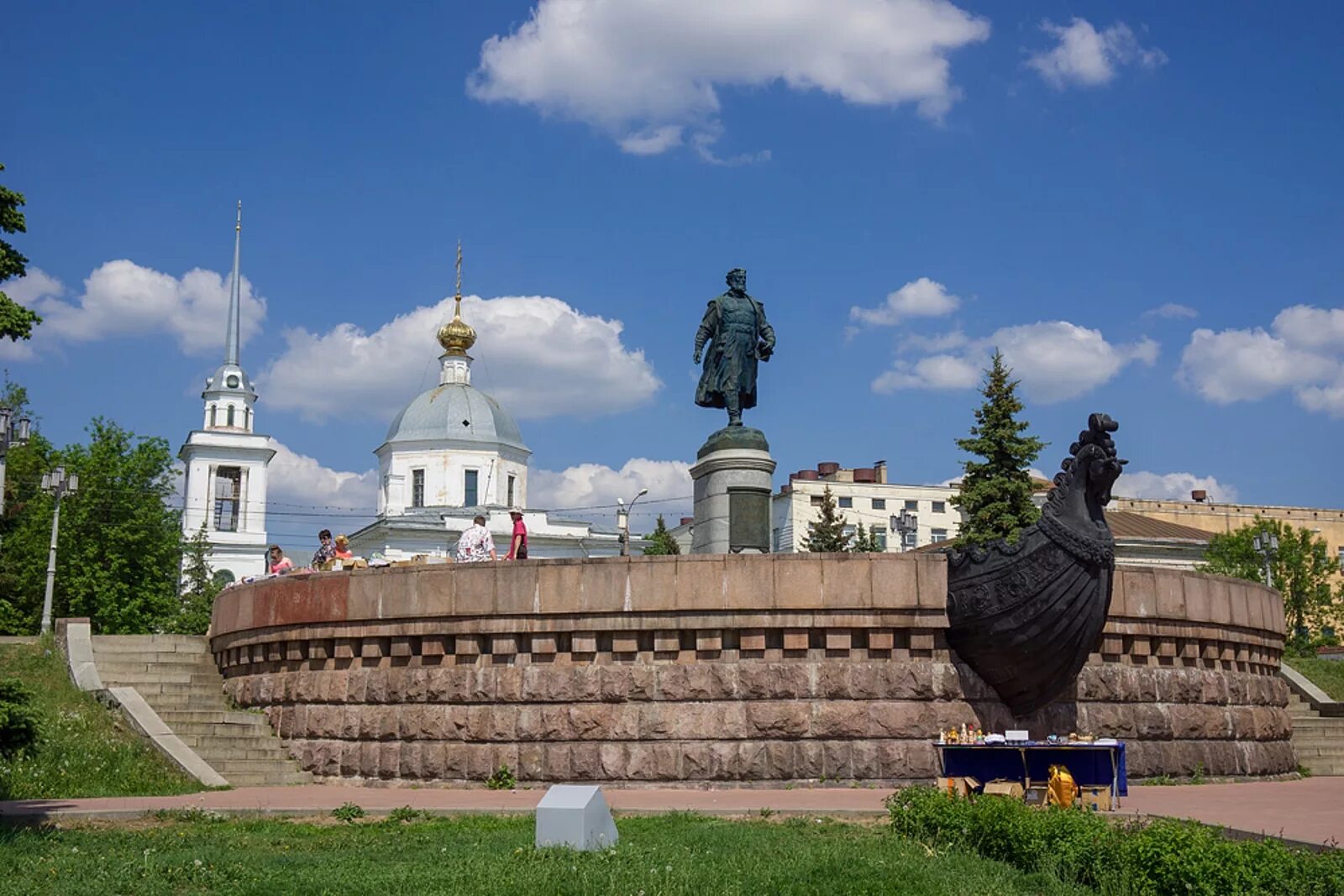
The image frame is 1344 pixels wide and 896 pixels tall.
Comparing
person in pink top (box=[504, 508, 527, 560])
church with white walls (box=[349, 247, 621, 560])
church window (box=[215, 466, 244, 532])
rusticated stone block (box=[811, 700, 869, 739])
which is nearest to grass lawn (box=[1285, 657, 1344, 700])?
rusticated stone block (box=[811, 700, 869, 739])

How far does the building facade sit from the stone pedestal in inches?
1993

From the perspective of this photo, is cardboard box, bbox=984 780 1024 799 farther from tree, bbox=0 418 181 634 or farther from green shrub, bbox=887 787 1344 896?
tree, bbox=0 418 181 634

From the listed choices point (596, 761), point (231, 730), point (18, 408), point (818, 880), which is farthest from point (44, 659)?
point (18, 408)

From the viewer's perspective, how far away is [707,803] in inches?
498

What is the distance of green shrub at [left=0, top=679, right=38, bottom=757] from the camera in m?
10.8

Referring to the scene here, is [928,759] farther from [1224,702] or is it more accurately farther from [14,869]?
[14,869]

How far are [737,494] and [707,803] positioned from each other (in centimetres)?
679

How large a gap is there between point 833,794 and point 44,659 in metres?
12.0

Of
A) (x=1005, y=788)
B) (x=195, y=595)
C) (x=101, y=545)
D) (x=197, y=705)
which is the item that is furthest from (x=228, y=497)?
(x=1005, y=788)

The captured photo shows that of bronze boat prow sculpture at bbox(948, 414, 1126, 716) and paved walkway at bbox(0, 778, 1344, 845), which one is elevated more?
bronze boat prow sculpture at bbox(948, 414, 1126, 716)

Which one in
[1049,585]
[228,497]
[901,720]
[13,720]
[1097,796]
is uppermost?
[228,497]

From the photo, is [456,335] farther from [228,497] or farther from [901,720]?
[901,720]

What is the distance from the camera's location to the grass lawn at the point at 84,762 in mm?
13867

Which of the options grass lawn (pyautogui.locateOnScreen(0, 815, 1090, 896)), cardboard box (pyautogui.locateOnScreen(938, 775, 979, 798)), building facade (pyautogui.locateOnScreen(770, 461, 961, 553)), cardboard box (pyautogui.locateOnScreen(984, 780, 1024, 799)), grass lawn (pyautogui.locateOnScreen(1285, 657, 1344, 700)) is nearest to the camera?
grass lawn (pyautogui.locateOnScreen(0, 815, 1090, 896))
